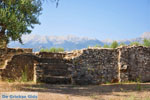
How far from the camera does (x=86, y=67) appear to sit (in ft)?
48.5

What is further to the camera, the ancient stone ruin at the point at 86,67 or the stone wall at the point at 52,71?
the ancient stone ruin at the point at 86,67

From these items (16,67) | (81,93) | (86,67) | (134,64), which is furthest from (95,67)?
(81,93)

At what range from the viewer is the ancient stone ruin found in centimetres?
1394

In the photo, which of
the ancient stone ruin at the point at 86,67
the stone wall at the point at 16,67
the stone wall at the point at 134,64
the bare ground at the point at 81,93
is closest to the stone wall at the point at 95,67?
the ancient stone ruin at the point at 86,67

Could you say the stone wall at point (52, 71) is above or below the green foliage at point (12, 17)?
below

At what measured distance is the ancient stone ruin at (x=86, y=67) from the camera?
13.9m

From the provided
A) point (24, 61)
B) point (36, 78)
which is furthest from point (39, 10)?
Answer: point (36, 78)

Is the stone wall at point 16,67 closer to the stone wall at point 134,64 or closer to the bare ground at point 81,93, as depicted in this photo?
the bare ground at point 81,93

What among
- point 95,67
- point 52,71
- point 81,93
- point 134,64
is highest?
point 134,64

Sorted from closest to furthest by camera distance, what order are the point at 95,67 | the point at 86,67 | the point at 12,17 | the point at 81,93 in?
Result: the point at 81,93 → the point at 12,17 → the point at 86,67 → the point at 95,67

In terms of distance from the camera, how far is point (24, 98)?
23.9ft

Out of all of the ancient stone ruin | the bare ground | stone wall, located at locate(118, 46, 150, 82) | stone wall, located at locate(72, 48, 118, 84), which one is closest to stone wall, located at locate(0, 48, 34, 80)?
the ancient stone ruin

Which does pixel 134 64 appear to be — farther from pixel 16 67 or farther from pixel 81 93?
pixel 16 67

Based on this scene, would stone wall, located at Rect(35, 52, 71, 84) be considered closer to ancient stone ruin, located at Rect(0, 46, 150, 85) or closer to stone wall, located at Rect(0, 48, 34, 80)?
ancient stone ruin, located at Rect(0, 46, 150, 85)
